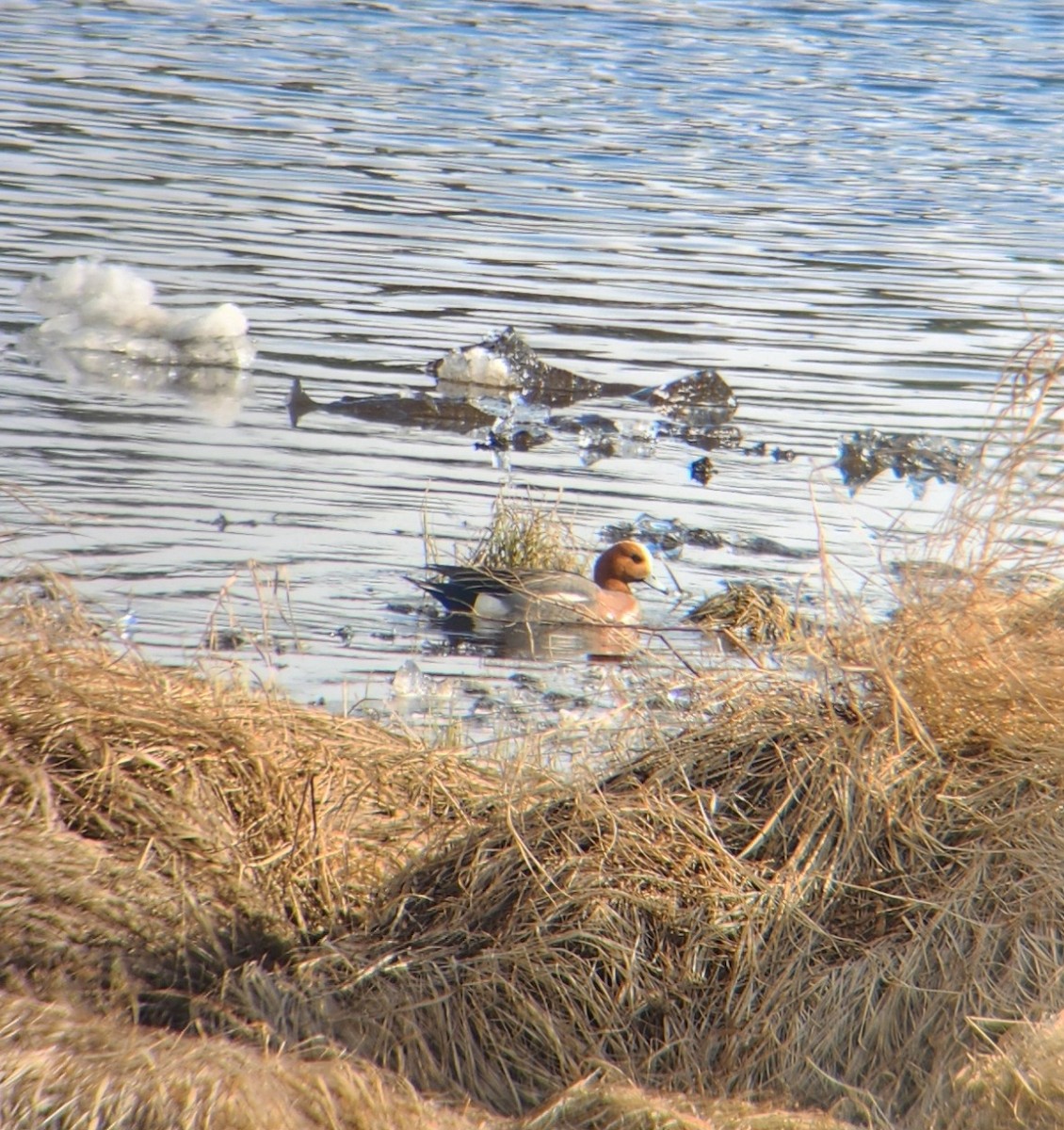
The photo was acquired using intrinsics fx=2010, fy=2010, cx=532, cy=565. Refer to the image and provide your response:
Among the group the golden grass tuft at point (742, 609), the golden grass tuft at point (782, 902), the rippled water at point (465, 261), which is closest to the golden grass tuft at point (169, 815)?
the golden grass tuft at point (782, 902)

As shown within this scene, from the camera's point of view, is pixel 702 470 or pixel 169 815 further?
pixel 702 470

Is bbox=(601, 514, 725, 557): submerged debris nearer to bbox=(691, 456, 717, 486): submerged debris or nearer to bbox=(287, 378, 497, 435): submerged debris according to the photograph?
bbox=(691, 456, 717, 486): submerged debris

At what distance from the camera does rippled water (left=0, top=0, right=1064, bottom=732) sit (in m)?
8.77

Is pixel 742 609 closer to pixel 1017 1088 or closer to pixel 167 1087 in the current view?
pixel 1017 1088

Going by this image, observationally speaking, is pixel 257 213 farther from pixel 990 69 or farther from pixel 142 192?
pixel 990 69

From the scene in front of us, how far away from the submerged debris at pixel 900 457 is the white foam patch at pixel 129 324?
3793 mm

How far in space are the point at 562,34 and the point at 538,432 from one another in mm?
18801

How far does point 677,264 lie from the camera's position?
15617 millimetres

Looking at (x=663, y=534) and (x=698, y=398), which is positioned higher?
(x=663, y=534)

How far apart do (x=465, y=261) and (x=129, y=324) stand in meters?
3.51

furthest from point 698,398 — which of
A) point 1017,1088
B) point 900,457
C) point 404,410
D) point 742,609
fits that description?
point 1017,1088

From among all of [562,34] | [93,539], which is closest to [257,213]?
[93,539]

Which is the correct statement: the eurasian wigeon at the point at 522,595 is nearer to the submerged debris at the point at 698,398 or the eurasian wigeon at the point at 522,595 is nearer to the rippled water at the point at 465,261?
the rippled water at the point at 465,261

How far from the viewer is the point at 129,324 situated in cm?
1255
